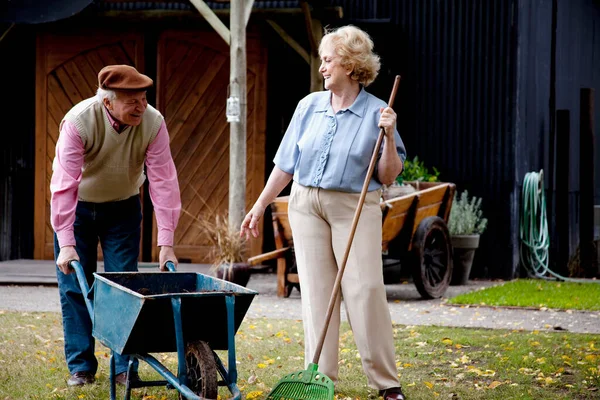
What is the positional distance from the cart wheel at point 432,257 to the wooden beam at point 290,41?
2.67m

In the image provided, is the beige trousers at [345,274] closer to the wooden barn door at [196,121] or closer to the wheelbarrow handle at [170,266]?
the wheelbarrow handle at [170,266]

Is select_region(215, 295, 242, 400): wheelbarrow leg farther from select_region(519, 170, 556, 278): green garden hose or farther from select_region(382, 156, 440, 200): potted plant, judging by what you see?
select_region(519, 170, 556, 278): green garden hose

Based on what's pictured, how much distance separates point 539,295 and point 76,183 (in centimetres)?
594

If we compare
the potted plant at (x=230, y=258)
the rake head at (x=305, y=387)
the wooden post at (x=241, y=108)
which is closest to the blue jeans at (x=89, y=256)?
the rake head at (x=305, y=387)

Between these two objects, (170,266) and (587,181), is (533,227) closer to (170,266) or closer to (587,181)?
(587,181)

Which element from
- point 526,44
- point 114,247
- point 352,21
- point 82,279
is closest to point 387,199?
point 352,21

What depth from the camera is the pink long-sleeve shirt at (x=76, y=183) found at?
484 centimetres

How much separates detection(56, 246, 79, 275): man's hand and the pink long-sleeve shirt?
3 centimetres

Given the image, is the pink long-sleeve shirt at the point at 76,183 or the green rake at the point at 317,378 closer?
the green rake at the point at 317,378

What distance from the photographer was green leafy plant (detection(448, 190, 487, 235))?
420 inches

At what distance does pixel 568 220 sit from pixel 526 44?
2.30 meters

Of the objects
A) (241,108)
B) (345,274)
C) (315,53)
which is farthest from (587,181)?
(345,274)

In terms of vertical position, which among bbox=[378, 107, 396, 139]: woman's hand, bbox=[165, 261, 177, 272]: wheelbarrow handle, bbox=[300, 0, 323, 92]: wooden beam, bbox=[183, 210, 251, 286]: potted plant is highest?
bbox=[300, 0, 323, 92]: wooden beam

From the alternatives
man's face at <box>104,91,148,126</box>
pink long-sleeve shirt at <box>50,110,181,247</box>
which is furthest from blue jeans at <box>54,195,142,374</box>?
man's face at <box>104,91,148,126</box>
